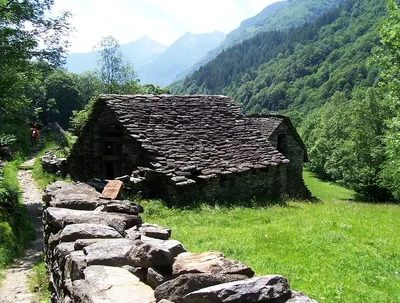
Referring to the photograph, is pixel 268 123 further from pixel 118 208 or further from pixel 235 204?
pixel 118 208

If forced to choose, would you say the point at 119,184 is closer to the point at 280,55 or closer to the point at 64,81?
the point at 64,81

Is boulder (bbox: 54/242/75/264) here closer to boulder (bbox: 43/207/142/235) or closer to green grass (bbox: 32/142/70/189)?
boulder (bbox: 43/207/142/235)

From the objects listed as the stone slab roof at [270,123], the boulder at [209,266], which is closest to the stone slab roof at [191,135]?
the stone slab roof at [270,123]

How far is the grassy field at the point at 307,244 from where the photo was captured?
5.77 m

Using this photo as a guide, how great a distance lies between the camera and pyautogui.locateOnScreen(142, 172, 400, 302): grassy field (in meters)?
5.77

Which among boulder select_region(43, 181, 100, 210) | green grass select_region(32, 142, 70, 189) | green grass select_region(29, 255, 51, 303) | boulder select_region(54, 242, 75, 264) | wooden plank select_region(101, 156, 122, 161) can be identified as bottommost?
green grass select_region(29, 255, 51, 303)

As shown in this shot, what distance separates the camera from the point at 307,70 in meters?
162

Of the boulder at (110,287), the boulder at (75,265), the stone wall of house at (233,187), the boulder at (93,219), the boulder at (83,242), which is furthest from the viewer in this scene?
the stone wall of house at (233,187)

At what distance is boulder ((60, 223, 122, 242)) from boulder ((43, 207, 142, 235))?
36 cm

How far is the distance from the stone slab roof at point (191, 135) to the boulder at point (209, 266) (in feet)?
25.5

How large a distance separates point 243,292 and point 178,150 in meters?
10.5

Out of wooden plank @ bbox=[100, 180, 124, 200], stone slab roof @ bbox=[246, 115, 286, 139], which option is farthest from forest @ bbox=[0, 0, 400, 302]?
stone slab roof @ bbox=[246, 115, 286, 139]

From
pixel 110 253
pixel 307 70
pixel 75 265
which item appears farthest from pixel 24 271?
pixel 307 70

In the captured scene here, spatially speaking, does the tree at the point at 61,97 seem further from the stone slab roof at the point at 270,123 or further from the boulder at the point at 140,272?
the boulder at the point at 140,272
